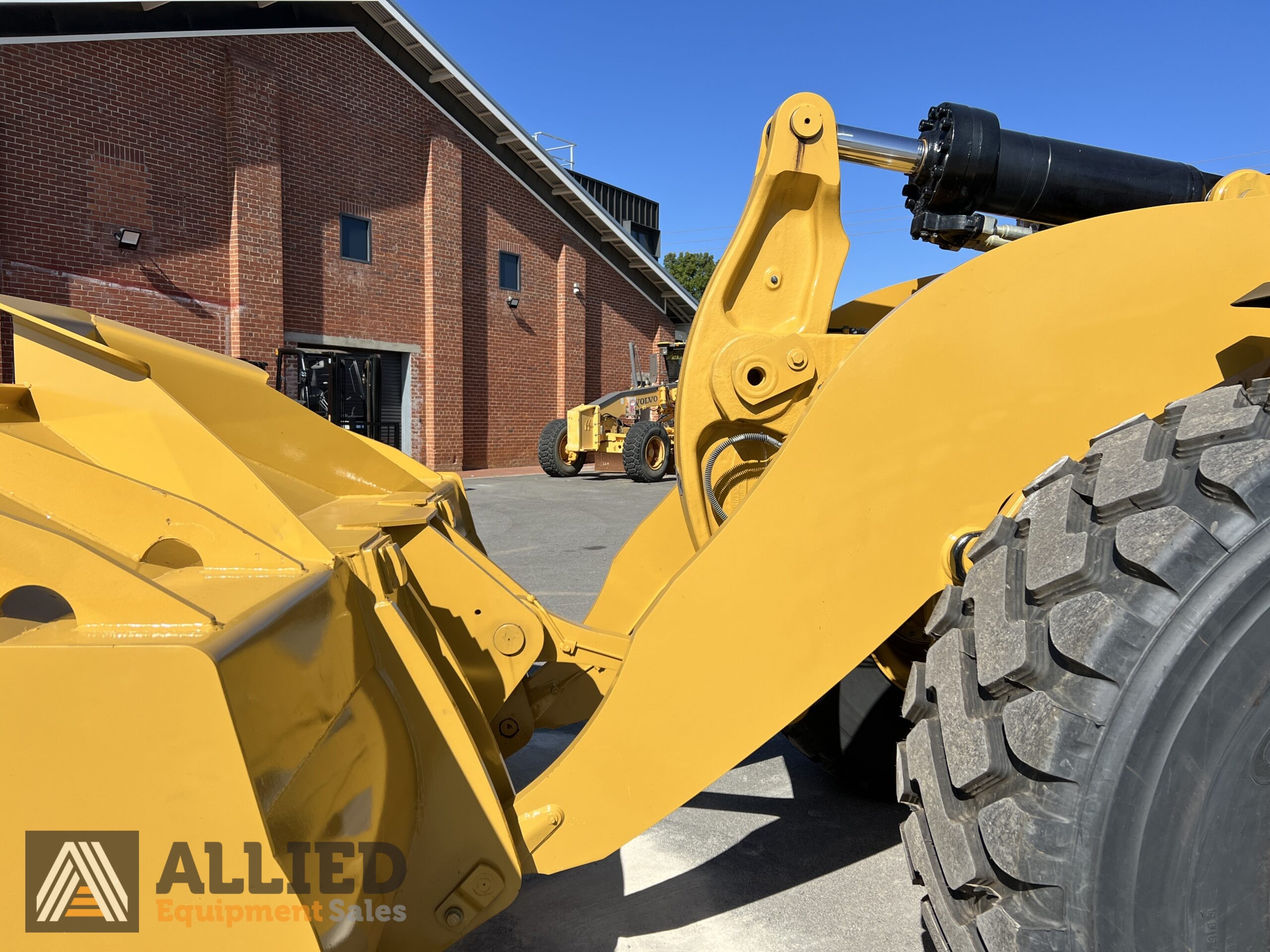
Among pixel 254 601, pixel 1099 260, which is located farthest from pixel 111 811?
pixel 1099 260

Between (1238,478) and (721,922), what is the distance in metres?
1.72

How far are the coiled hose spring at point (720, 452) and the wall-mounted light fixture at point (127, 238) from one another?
14512 millimetres

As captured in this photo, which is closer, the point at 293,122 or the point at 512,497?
the point at 512,497

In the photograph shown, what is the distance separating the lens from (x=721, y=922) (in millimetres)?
2291

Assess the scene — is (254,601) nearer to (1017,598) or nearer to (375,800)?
(375,800)

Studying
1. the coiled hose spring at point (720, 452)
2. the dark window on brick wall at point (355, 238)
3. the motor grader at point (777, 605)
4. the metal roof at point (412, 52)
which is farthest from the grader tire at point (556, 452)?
the coiled hose spring at point (720, 452)

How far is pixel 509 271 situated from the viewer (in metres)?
21.1

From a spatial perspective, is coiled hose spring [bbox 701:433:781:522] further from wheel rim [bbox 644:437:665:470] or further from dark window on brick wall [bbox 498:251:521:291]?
dark window on brick wall [bbox 498:251:521:291]

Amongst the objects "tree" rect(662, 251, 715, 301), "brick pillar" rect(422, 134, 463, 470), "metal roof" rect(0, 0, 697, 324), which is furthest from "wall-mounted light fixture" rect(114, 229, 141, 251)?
"tree" rect(662, 251, 715, 301)

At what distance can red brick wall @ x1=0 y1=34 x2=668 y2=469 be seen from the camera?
13000 millimetres

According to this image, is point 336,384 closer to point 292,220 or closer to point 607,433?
point 292,220

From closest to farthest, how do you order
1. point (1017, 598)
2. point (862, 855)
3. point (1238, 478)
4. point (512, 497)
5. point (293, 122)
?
point (1238, 478) → point (1017, 598) → point (862, 855) → point (512, 497) → point (293, 122)

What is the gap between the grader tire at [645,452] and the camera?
1642 cm

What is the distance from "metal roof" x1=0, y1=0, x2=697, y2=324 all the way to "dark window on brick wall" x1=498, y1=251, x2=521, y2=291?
1.75 m
